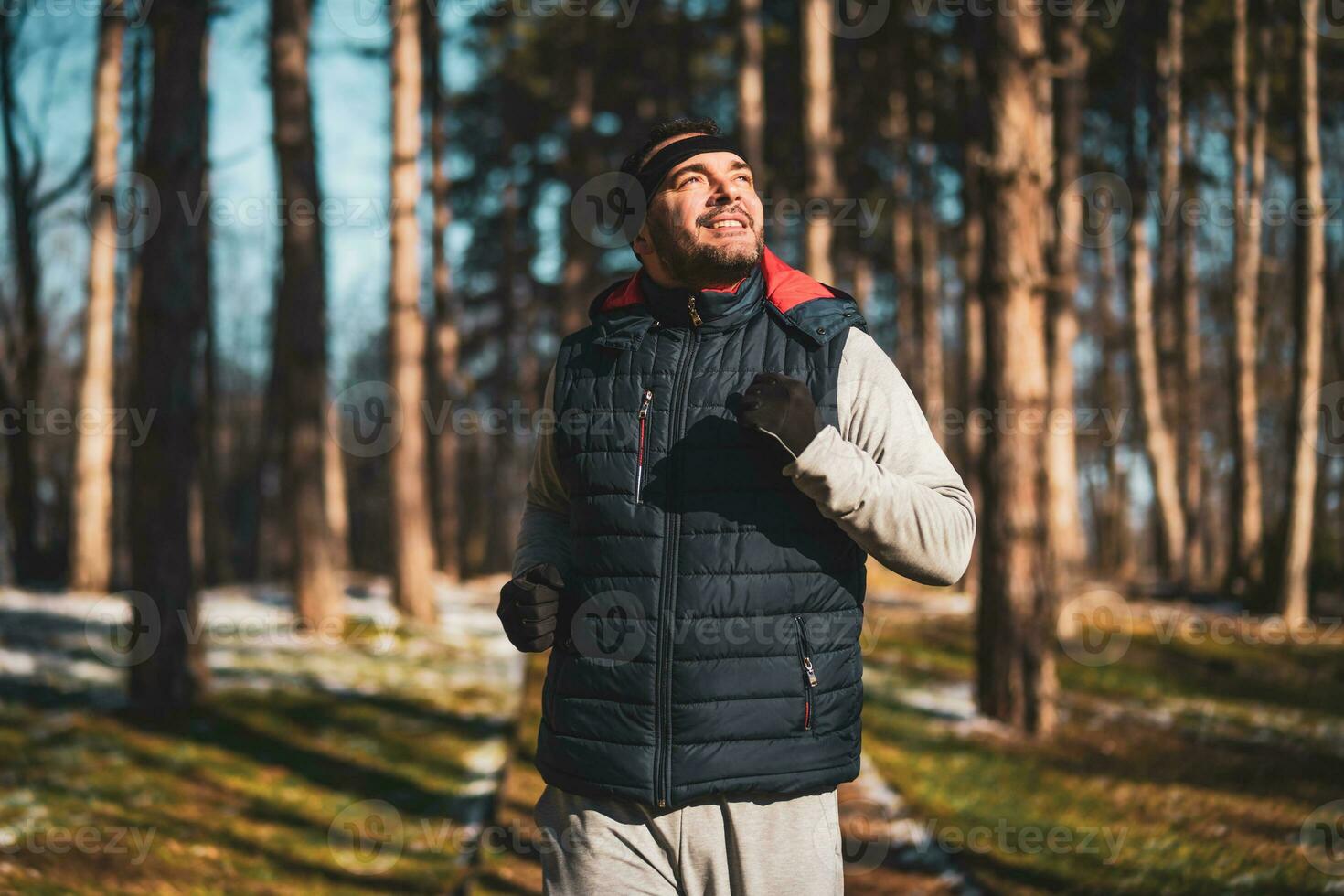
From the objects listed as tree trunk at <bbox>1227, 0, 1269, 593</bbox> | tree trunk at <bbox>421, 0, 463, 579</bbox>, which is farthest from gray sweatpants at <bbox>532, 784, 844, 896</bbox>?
tree trunk at <bbox>421, 0, 463, 579</bbox>

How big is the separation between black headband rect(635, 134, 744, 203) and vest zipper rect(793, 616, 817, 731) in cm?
104

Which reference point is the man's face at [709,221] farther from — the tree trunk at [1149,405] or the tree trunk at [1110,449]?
the tree trunk at [1110,449]

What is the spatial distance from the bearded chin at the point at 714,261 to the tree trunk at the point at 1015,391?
5.99 metres

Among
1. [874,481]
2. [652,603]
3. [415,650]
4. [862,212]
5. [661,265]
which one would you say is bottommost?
[415,650]

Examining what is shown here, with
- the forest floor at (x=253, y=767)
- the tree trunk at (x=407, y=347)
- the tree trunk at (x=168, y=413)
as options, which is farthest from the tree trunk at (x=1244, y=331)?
the tree trunk at (x=168, y=413)

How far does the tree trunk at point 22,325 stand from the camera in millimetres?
17203

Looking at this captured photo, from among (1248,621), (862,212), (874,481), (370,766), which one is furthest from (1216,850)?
(862,212)

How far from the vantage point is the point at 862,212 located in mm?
20328

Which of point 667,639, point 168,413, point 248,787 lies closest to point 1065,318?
point 168,413

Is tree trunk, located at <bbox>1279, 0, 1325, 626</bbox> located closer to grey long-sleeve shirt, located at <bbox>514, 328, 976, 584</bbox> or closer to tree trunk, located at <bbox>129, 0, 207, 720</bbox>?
tree trunk, located at <bbox>129, 0, 207, 720</bbox>

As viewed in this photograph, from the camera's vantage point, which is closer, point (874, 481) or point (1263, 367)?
point (874, 481)

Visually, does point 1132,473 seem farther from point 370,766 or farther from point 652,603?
point 652,603

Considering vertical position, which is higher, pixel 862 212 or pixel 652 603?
pixel 862 212

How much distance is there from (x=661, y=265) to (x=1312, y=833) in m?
4.71
